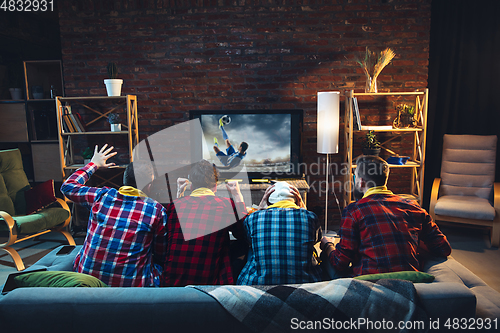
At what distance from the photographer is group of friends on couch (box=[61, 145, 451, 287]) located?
1359mm

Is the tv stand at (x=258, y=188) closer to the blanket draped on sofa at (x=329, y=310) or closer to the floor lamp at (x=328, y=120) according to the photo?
the floor lamp at (x=328, y=120)

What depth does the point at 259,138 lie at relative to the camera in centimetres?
348

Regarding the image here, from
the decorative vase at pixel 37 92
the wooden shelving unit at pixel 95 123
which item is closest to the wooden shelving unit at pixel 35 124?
the decorative vase at pixel 37 92

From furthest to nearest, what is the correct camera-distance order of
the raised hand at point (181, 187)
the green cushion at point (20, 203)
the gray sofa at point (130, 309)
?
the green cushion at point (20, 203)
the raised hand at point (181, 187)
the gray sofa at point (130, 309)

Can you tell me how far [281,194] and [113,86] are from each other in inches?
96.8

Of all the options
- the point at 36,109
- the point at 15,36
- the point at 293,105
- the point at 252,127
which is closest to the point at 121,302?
the point at 252,127

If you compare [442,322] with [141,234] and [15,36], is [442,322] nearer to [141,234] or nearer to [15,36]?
[141,234]

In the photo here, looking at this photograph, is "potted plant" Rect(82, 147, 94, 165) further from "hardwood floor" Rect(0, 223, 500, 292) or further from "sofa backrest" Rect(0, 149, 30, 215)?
"hardwood floor" Rect(0, 223, 500, 292)

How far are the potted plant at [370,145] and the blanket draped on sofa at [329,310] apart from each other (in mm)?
2441

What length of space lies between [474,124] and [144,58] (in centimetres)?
376

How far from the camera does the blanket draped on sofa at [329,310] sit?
3.10ft

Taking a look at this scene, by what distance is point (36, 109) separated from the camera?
3.67 meters

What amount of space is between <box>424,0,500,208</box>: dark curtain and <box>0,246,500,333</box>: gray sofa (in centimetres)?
316

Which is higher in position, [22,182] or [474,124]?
[474,124]
